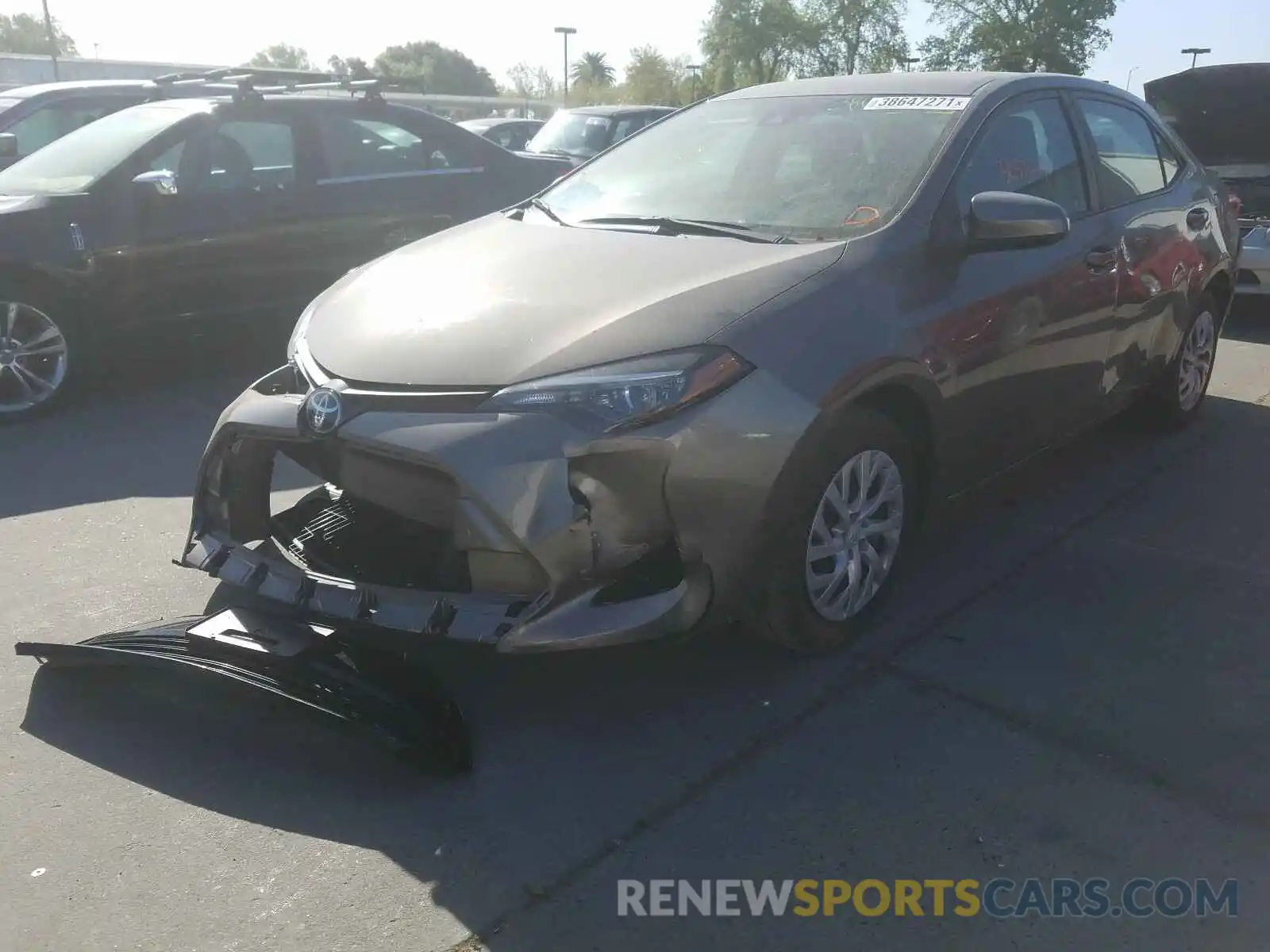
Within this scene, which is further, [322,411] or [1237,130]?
[1237,130]

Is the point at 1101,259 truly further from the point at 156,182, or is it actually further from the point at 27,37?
the point at 27,37

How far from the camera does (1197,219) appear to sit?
17.4 feet

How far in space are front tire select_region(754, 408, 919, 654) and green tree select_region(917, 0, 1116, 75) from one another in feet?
170

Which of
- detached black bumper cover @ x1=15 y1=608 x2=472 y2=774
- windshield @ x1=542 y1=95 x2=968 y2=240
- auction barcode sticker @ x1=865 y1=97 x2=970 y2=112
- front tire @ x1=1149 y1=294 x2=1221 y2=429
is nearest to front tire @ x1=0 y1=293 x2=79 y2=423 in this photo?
windshield @ x1=542 y1=95 x2=968 y2=240

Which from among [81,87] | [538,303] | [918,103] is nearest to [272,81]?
[81,87]

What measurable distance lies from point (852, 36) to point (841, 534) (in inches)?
2383

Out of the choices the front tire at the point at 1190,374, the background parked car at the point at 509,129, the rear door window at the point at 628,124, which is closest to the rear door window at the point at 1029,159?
the front tire at the point at 1190,374

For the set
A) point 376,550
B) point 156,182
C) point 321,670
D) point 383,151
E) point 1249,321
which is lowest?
point 1249,321

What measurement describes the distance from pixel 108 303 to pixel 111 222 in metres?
0.42

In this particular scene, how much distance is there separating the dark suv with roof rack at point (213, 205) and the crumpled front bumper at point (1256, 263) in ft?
17.6

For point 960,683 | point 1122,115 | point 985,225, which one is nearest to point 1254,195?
point 1122,115

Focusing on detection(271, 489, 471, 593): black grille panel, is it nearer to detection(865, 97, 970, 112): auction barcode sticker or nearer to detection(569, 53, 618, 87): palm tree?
detection(865, 97, 970, 112): auction barcode sticker

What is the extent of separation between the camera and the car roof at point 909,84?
4090mm

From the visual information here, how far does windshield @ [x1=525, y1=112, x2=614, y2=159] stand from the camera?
1289 centimetres
